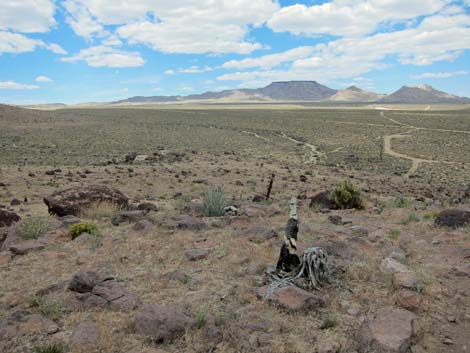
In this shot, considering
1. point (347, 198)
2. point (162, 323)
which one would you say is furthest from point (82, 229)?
point (347, 198)

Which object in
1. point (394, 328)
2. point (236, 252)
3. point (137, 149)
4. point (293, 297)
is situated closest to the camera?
point (394, 328)

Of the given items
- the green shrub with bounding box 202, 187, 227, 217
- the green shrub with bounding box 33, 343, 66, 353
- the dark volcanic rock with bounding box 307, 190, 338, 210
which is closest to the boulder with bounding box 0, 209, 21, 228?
the green shrub with bounding box 202, 187, 227, 217

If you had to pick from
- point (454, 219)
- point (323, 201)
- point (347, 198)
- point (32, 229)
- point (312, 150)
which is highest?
point (32, 229)

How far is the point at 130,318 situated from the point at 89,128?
58843 millimetres

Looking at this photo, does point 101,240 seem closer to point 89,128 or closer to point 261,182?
point 261,182

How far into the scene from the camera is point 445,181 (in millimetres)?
27000

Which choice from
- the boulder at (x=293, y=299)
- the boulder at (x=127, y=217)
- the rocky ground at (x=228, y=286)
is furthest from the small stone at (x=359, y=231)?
the boulder at (x=127, y=217)

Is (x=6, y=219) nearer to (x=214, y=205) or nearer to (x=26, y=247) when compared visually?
(x=26, y=247)

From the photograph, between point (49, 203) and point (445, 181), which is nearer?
point (49, 203)

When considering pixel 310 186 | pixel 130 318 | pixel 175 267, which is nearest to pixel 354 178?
pixel 310 186

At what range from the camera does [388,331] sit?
16.4ft

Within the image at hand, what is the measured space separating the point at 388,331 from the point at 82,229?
6.54 metres

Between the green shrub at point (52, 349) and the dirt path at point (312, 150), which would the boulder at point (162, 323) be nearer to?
the green shrub at point (52, 349)

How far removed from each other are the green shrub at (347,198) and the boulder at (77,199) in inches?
258
